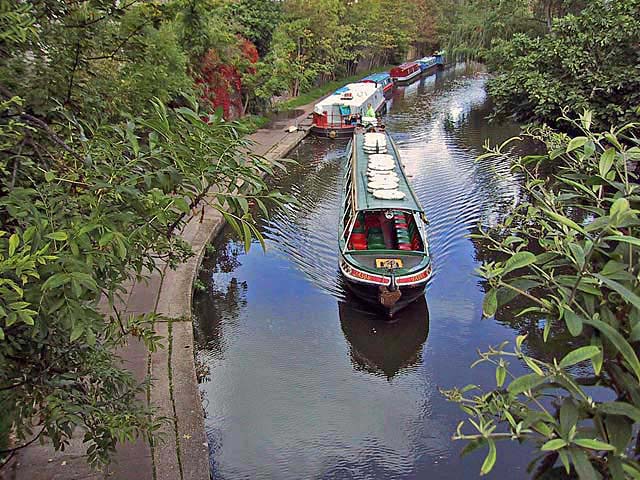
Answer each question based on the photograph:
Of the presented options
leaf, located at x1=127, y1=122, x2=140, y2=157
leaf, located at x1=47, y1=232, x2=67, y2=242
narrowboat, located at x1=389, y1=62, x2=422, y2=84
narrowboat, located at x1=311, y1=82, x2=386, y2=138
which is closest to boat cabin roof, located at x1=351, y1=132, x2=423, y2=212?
narrowboat, located at x1=311, y1=82, x2=386, y2=138

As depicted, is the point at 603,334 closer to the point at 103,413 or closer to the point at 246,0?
the point at 103,413

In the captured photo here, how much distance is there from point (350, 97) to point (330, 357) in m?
18.6

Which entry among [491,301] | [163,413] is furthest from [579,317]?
[163,413]

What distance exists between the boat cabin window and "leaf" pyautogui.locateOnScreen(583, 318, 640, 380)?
9932 millimetres

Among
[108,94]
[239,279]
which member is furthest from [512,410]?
[239,279]

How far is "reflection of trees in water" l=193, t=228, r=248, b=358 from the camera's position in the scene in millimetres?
10727

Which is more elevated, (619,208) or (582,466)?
(619,208)

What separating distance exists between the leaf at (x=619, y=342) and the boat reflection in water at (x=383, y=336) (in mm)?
7980

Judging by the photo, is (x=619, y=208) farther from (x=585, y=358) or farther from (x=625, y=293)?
(x=585, y=358)

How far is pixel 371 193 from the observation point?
43.0 feet

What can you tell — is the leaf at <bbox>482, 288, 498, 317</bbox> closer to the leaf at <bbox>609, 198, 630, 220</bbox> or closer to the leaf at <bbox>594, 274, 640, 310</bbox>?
the leaf at <bbox>594, 274, 640, 310</bbox>

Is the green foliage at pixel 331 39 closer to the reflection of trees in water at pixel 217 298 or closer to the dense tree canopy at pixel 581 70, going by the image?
the reflection of trees in water at pixel 217 298

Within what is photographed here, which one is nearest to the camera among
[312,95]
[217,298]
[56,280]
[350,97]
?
[56,280]

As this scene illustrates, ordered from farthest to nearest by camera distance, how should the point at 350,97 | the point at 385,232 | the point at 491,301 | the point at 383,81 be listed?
the point at 383,81 < the point at 350,97 < the point at 385,232 < the point at 491,301
